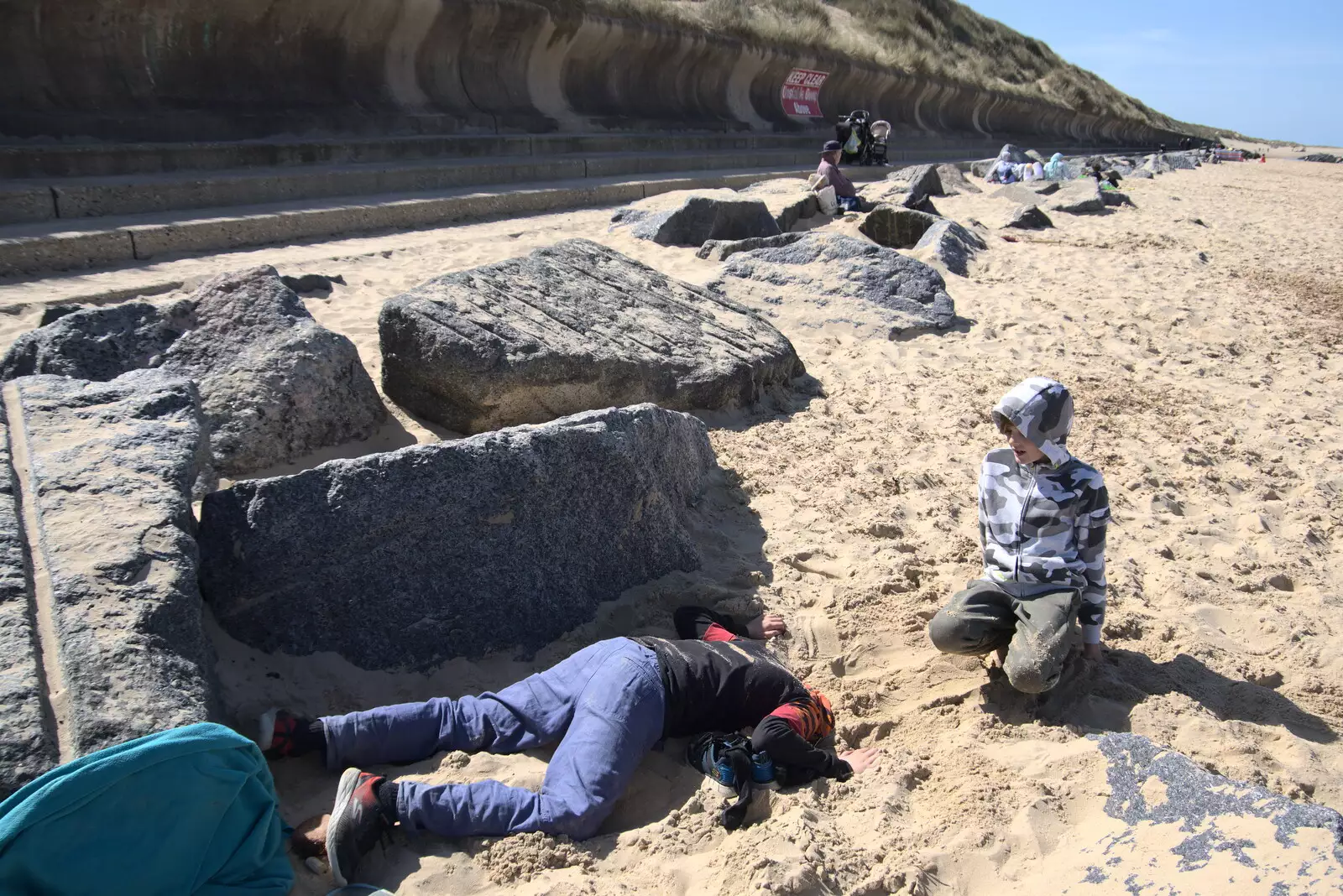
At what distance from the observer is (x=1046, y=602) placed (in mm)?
2891

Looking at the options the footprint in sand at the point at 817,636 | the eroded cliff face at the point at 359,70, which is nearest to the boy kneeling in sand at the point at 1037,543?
the footprint in sand at the point at 817,636

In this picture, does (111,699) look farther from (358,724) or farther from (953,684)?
(953,684)

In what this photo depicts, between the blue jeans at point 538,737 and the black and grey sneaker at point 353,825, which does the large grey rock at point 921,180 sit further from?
the black and grey sneaker at point 353,825

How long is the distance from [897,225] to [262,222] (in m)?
5.32

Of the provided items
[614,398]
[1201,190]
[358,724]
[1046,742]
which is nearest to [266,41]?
[614,398]

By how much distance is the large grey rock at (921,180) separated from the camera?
1161 centimetres

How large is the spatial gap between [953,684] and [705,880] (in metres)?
1.18

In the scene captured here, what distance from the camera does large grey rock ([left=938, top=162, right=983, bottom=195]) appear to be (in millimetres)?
13977

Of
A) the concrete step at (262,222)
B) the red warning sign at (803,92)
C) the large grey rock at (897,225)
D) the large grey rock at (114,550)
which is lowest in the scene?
the large grey rock at (114,550)

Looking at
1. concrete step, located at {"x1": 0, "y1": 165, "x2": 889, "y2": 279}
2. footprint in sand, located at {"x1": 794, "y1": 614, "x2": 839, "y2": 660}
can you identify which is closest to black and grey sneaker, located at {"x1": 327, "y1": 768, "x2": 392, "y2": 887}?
footprint in sand, located at {"x1": 794, "y1": 614, "x2": 839, "y2": 660}

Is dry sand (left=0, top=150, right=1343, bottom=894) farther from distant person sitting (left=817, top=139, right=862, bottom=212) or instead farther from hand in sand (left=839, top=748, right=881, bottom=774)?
distant person sitting (left=817, top=139, right=862, bottom=212)

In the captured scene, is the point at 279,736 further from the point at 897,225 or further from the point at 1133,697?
the point at 897,225

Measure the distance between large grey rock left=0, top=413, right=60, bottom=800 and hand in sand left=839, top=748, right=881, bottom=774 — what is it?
1801mm

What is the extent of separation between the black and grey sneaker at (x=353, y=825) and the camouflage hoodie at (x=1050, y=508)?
1926mm
